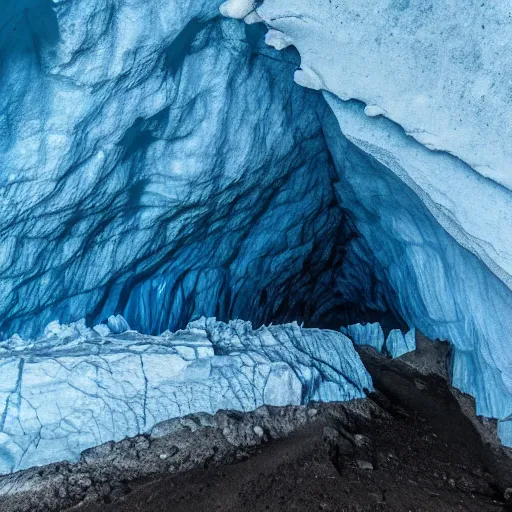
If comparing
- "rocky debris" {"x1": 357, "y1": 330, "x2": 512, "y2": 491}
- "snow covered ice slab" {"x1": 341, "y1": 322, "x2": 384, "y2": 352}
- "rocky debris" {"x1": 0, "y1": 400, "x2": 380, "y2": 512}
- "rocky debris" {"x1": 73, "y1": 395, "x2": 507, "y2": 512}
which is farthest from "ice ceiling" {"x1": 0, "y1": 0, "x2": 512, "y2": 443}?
"rocky debris" {"x1": 0, "y1": 400, "x2": 380, "y2": 512}

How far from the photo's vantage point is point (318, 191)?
6598mm

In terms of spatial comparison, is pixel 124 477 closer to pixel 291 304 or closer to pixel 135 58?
pixel 135 58

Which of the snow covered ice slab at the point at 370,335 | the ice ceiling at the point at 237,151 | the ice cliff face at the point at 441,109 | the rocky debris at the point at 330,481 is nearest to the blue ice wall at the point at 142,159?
the ice ceiling at the point at 237,151

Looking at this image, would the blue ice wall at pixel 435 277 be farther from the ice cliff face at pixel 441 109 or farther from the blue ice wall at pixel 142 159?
the blue ice wall at pixel 142 159

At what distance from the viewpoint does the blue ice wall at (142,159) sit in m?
3.25

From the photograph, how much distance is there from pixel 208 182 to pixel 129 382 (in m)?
2.23

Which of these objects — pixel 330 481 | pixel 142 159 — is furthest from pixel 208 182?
pixel 330 481

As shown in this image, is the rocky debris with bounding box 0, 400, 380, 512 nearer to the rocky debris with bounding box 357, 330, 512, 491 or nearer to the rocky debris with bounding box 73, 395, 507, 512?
the rocky debris with bounding box 73, 395, 507, 512

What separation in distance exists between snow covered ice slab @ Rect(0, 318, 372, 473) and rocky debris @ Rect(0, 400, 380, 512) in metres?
0.09

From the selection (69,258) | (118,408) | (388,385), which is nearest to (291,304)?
(388,385)

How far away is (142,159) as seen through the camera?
169 inches

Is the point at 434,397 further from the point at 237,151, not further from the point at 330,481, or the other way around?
the point at 237,151

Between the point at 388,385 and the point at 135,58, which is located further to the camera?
the point at 388,385

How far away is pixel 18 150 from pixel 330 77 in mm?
2388
